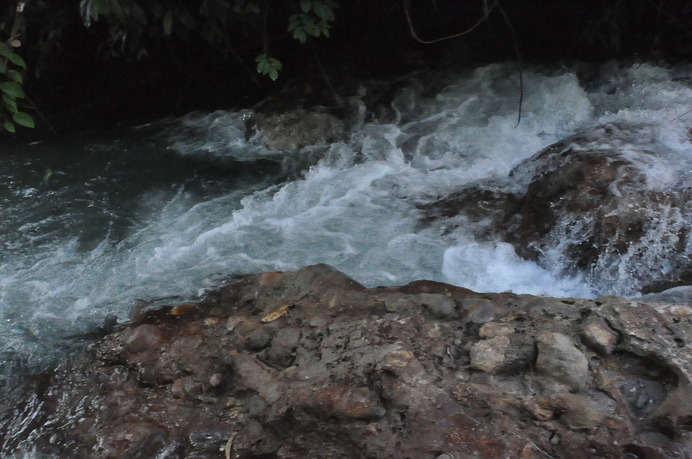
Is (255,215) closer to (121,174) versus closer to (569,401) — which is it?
(121,174)

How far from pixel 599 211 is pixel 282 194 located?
77.0 inches

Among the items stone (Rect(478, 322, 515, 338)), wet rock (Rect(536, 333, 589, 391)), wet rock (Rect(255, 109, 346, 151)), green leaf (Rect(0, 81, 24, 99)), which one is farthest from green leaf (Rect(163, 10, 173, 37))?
wet rock (Rect(536, 333, 589, 391))

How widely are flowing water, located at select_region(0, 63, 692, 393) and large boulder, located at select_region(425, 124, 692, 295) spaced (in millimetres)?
70

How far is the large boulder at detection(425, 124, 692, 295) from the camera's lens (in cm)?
281

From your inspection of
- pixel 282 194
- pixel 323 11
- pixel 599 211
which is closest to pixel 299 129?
pixel 282 194

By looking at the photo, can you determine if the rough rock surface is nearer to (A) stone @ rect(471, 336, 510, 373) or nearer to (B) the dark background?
(A) stone @ rect(471, 336, 510, 373)

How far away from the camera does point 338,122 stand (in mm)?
4656

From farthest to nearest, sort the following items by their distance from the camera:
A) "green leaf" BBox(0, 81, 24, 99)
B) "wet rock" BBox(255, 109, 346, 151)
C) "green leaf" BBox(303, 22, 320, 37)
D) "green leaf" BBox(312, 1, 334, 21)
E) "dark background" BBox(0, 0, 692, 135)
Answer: "dark background" BBox(0, 0, 692, 135) < "wet rock" BBox(255, 109, 346, 151) < "green leaf" BBox(303, 22, 320, 37) < "green leaf" BBox(312, 1, 334, 21) < "green leaf" BBox(0, 81, 24, 99)

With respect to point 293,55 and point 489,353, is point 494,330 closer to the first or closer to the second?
point 489,353

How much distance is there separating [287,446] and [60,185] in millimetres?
3069

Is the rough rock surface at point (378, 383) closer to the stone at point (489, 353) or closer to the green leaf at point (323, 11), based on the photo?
the stone at point (489, 353)

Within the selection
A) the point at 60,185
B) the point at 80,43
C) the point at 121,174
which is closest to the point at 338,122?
the point at 121,174

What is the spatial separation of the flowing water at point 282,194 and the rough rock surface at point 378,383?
46 cm

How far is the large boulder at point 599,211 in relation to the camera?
2.81 metres
